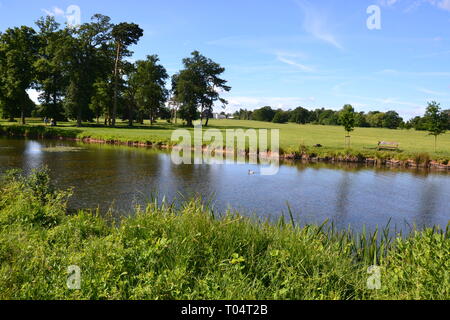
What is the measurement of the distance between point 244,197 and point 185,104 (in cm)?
6158

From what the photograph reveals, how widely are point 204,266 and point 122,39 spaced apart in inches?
2432

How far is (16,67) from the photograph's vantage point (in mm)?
55906

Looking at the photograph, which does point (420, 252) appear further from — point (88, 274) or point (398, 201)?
point (398, 201)

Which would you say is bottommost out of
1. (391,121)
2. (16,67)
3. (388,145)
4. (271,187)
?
(271,187)

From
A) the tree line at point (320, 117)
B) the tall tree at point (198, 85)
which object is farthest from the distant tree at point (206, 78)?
the tree line at point (320, 117)

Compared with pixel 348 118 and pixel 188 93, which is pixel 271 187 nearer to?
pixel 348 118

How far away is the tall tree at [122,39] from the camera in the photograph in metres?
59.0

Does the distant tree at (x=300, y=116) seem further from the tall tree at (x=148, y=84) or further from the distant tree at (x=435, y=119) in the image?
the distant tree at (x=435, y=119)

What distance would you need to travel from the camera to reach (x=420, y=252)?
610cm

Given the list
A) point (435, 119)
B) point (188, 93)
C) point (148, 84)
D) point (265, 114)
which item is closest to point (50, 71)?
point (148, 84)

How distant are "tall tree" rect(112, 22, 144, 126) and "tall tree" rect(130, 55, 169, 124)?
821 centimetres

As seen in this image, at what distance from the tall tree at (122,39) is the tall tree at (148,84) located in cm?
821

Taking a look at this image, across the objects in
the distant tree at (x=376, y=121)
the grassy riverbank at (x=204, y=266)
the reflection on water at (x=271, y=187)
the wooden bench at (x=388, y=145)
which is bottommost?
the reflection on water at (x=271, y=187)

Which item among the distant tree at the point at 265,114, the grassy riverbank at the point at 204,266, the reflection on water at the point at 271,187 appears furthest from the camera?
the distant tree at the point at 265,114
